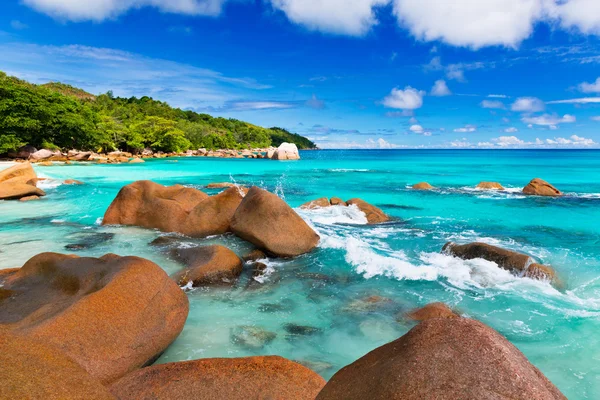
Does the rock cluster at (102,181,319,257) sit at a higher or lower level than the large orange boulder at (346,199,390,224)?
higher

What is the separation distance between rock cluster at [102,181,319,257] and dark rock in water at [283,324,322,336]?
11.6 ft

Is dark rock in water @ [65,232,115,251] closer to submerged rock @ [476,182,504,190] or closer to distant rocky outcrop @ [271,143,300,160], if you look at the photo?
submerged rock @ [476,182,504,190]

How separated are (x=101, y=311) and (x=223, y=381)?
2110 millimetres

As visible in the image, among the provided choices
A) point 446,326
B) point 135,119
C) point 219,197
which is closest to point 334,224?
point 219,197

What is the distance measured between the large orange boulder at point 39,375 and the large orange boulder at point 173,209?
29.4 ft

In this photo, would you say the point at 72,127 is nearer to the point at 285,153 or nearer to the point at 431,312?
the point at 285,153

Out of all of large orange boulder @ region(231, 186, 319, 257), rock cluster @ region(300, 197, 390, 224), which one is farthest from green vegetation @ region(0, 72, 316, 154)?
large orange boulder @ region(231, 186, 319, 257)

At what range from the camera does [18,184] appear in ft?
63.3

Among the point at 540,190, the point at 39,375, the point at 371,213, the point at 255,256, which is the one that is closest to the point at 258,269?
the point at 255,256

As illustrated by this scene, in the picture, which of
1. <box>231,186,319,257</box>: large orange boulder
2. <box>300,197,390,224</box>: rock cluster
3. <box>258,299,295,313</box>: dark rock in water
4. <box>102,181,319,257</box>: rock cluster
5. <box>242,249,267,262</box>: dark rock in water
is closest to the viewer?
<box>258,299,295,313</box>: dark rock in water

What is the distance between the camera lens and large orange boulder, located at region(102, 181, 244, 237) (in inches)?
457

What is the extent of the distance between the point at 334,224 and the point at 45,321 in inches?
434

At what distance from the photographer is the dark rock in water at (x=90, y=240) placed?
1029cm

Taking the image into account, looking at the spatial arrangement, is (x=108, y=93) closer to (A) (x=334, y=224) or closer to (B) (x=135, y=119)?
(B) (x=135, y=119)
